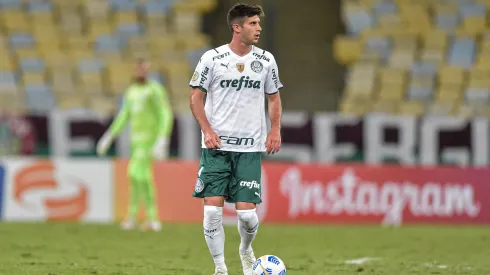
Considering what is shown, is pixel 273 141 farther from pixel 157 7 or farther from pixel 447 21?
pixel 157 7

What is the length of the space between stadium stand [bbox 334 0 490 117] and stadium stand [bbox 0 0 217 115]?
11.5 feet

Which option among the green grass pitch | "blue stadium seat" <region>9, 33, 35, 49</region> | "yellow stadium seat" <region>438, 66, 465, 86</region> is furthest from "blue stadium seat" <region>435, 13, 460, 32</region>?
"blue stadium seat" <region>9, 33, 35, 49</region>

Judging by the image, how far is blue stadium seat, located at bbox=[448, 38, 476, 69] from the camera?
21.4m

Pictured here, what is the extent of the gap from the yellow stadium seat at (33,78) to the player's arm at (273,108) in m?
13.4

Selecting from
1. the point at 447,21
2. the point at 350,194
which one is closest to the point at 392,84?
the point at 447,21

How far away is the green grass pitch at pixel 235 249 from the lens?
33.0 feet

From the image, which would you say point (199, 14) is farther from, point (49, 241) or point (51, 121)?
point (49, 241)

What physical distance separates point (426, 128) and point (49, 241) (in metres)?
7.75

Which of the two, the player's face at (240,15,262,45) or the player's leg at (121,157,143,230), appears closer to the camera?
the player's face at (240,15,262,45)

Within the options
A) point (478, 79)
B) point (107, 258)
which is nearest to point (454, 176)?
point (478, 79)

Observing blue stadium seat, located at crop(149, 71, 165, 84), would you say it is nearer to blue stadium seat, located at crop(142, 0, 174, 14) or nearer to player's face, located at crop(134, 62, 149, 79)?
blue stadium seat, located at crop(142, 0, 174, 14)

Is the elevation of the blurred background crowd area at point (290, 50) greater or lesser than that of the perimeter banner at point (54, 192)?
greater

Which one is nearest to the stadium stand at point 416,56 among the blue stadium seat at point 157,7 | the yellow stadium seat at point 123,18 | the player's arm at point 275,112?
the blue stadium seat at point 157,7

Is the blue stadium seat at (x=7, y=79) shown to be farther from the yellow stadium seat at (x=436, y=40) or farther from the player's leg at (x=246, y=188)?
the player's leg at (x=246, y=188)
